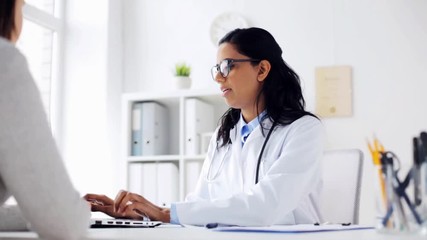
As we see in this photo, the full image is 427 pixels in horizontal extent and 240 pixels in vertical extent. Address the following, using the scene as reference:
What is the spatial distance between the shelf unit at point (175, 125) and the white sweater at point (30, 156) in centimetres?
218

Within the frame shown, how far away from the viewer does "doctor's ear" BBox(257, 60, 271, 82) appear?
6.47ft

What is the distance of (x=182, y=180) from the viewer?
3.02m

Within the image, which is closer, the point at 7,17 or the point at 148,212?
the point at 7,17

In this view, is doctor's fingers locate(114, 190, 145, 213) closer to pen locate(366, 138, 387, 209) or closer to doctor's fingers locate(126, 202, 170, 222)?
doctor's fingers locate(126, 202, 170, 222)

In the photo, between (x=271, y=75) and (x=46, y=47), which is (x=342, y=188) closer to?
(x=271, y=75)

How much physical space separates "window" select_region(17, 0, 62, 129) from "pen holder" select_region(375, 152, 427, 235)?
278 centimetres

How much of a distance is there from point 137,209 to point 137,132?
1.70 meters

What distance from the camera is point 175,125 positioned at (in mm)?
3365

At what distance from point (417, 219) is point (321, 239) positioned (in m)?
0.15

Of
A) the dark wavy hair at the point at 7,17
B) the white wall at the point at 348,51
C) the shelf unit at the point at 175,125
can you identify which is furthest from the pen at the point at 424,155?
the shelf unit at the point at 175,125

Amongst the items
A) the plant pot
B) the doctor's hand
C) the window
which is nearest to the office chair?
the doctor's hand

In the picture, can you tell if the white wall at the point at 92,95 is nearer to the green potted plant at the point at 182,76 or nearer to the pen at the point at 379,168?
the green potted plant at the point at 182,76

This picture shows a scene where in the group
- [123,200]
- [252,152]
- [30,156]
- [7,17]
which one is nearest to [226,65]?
[252,152]

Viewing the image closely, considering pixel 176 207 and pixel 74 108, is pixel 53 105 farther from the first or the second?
pixel 176 207
